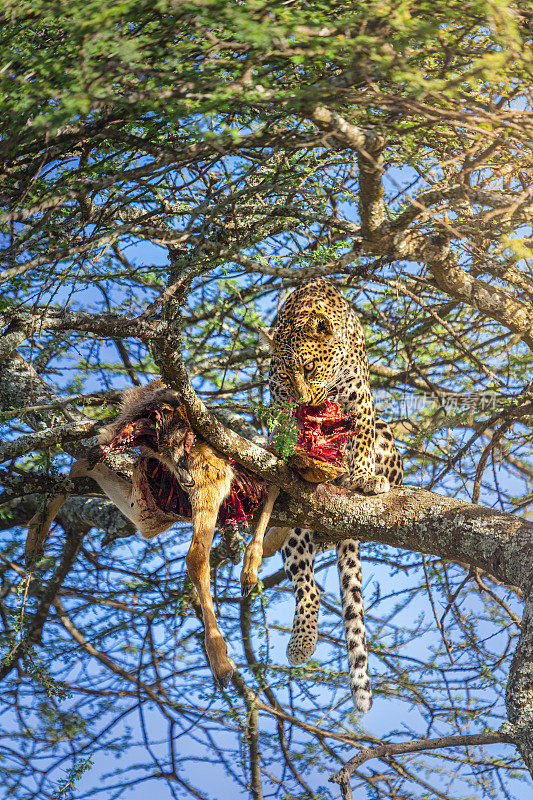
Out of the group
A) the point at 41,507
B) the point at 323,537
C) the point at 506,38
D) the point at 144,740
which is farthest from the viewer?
the point at 144,740

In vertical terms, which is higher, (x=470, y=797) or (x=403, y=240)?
(x=403, y=240)

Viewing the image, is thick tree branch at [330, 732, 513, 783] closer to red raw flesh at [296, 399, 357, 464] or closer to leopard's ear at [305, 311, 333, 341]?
red raw flesh at [296, 399, 357, 464]

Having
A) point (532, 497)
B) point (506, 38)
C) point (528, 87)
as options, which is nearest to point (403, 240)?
point (528, 87)

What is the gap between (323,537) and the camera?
238 inches

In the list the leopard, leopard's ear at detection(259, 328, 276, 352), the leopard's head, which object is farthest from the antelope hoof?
leopard's ear at detection(259, 328, 276, 352)

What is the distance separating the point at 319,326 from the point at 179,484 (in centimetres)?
150

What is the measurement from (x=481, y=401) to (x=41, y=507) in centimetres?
361

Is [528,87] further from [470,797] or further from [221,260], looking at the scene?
[470,797]

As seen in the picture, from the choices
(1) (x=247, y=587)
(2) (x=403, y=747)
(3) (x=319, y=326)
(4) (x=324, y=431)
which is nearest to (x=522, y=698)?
(2) (x=403, y=747)

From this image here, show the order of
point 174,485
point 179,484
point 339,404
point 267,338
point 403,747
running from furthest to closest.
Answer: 1. point 339,404
2. point 267,338
3. point 174,485
4. point 179,484
5. point 403,747

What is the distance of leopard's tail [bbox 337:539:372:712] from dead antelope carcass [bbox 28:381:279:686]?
954 millimetres

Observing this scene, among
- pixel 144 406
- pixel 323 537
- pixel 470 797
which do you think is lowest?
pixel 470 797

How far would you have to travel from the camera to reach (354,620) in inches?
228

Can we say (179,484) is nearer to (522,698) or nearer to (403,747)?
(403,747)
